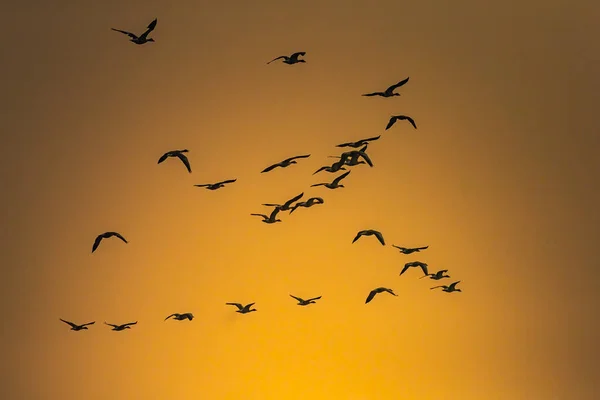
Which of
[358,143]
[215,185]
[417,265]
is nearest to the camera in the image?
[358,143]

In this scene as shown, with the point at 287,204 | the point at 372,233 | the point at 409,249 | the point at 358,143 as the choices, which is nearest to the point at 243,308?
the point at 287,204

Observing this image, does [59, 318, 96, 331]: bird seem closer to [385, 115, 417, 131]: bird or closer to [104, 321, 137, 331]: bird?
[104, 321, 137, 331]: bird

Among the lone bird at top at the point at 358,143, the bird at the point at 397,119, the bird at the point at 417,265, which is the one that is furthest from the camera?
the bird at the point at 417,265

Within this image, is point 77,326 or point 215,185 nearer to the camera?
point 215,185

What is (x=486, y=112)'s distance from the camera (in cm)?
468

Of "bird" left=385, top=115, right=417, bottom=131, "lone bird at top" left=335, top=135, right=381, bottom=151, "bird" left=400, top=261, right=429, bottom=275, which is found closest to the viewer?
"lone bird at top" left=335, top=135, right=381, bottom=151

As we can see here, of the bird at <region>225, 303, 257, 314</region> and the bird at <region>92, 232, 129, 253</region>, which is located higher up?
the bird at <region>92, 232, 129, 253</region>

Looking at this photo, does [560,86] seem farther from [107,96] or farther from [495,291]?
[107,96]

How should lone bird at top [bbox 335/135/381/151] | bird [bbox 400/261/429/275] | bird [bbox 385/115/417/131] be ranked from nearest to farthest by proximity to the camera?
lone bird at top [bbox 335/135/381/151] < bird [bbox 385/115/417/131] < bird [bbox 400/261/429/275]

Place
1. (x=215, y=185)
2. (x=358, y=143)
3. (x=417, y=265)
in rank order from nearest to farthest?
(x=358, y=143), (x=215, y=185), (x=417, y=265)

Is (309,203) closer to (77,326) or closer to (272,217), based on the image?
(272,217)

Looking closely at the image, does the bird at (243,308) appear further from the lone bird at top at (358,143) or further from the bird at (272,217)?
the lone bird at top at (358,143)

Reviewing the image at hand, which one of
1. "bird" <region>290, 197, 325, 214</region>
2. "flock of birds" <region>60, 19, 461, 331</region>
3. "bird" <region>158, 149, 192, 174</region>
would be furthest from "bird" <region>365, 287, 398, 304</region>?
"bird" <region>158, 149, 192, 174</region>

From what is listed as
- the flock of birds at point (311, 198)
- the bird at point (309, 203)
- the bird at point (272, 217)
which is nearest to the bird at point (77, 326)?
the flock of birds at point (311, 198)
